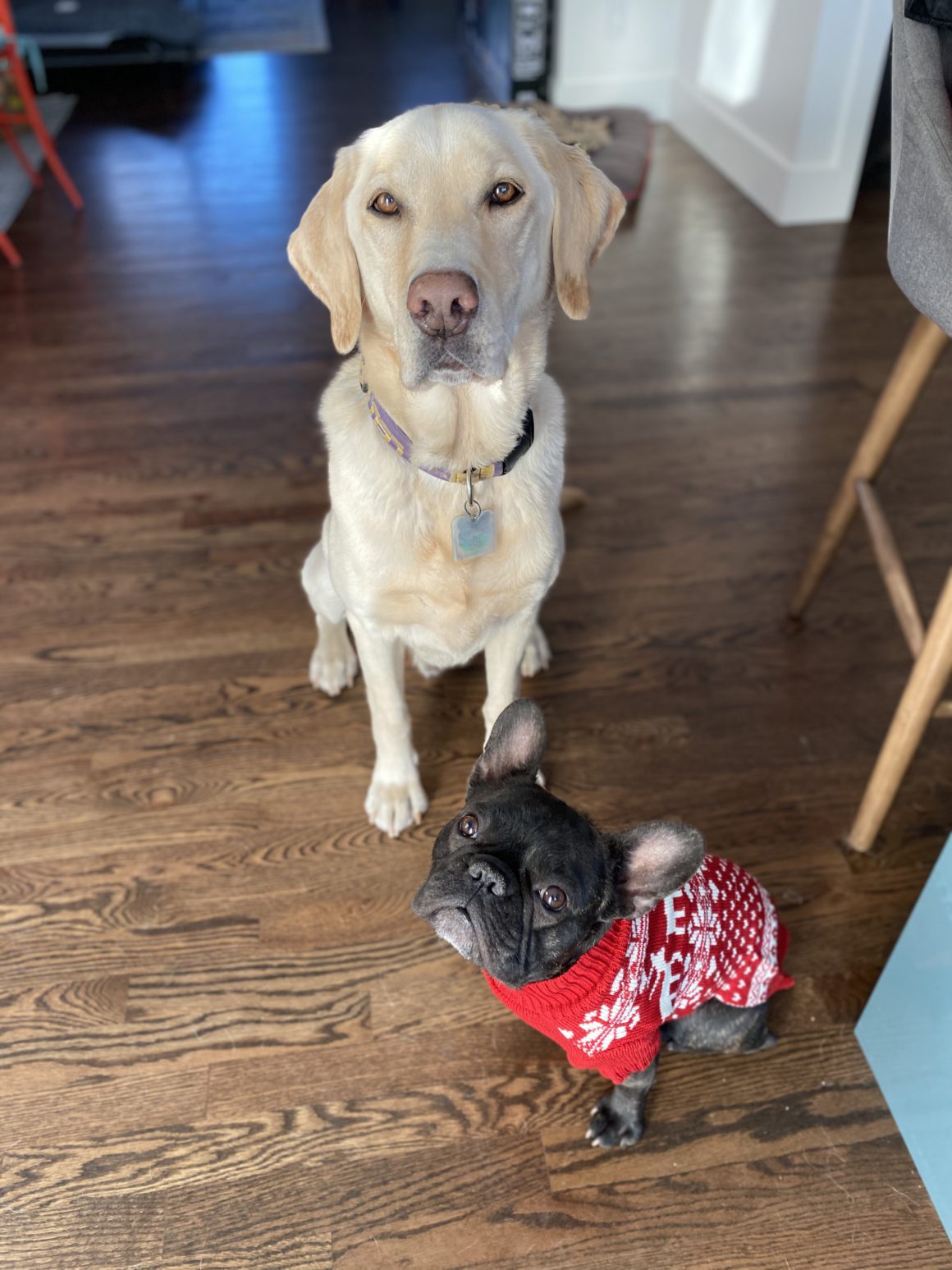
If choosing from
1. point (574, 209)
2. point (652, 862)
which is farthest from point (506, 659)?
point (574, 209)

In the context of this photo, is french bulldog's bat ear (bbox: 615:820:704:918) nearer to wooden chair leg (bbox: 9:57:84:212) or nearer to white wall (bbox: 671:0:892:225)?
white wall (bbox: 671:0:892:225)

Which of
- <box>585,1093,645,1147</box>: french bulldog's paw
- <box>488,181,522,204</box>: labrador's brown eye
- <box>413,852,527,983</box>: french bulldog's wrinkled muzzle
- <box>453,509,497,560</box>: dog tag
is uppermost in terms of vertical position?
<box>488,181,522,204</box>: labrador's brown eye

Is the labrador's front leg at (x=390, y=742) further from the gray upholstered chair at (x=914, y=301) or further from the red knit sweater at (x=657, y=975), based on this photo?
the gray upholstered chair at (x=914, y=301)

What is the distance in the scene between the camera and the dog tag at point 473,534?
1564 millimetres

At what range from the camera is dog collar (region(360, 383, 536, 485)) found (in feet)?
5.09

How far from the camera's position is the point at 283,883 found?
1853mm

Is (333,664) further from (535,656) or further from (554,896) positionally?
(554,896)

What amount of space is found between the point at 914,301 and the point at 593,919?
1.11 metres

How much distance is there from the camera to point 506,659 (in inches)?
70.7

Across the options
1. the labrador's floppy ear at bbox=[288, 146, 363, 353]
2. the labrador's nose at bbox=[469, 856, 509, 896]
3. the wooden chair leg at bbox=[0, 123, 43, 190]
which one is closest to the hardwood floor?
the labrador's nose at bbox=[469, 856, 509, 896]

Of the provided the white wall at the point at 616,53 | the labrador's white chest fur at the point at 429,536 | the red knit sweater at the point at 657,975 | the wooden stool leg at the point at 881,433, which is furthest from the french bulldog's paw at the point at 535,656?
the white wall at the point at 616,53

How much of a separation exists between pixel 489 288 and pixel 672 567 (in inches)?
54.5

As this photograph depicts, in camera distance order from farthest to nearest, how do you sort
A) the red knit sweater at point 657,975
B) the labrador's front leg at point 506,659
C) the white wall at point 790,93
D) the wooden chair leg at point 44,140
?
the wooden chair leg at point 44,140 → the white wall at point 790,93 → the labrador's front leg at point 506,659 → the red knit sweater at point 657,975

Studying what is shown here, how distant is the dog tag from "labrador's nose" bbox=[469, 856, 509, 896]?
584mm
